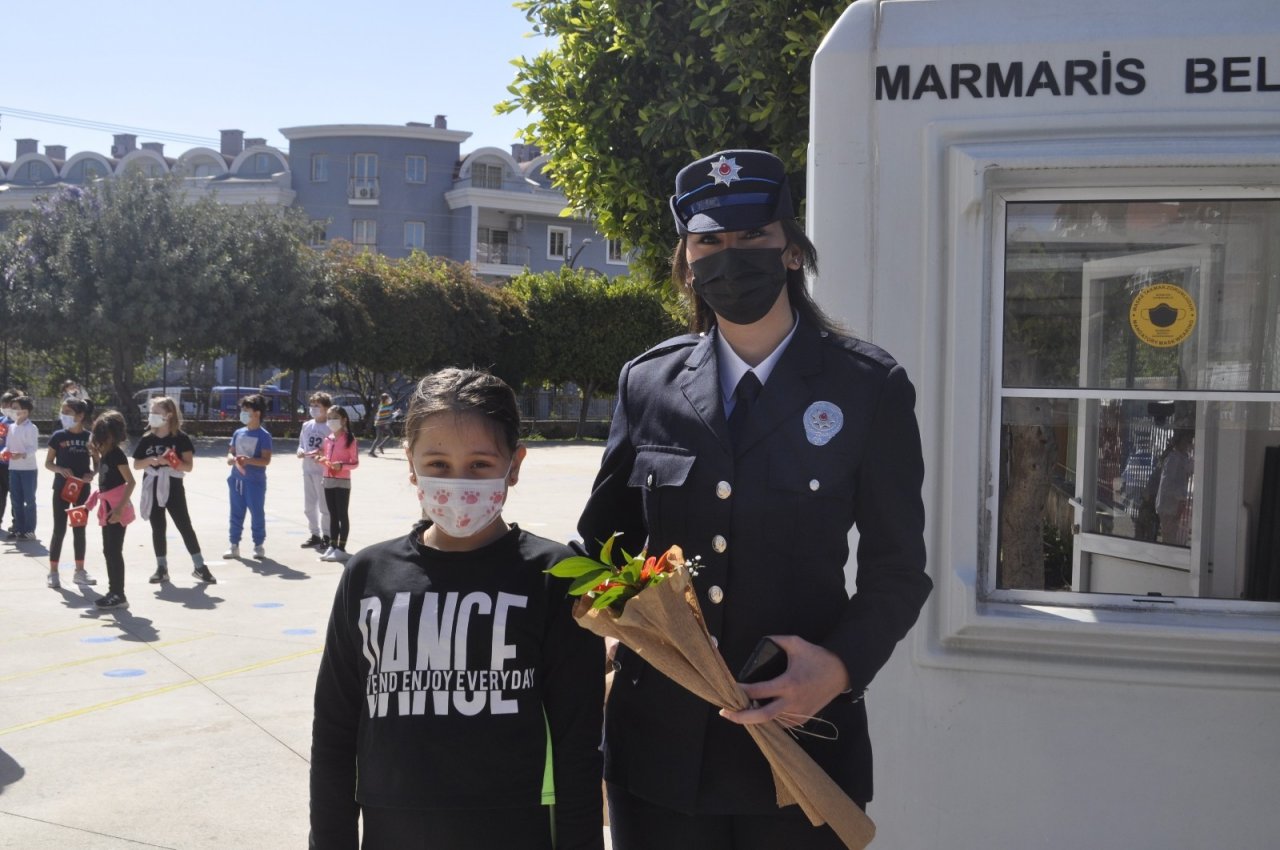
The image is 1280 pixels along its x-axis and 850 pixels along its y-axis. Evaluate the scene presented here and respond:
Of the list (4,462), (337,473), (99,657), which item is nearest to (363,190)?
(4,462)

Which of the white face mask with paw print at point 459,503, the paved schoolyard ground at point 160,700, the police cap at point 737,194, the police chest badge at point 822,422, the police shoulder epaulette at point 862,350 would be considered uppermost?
the police cap at point 737,194

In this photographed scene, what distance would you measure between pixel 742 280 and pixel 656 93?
4.27 metres

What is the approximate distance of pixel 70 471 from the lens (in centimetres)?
1097

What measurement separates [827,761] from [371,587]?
1.02 metres

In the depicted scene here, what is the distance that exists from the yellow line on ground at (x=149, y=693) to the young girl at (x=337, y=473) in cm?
402

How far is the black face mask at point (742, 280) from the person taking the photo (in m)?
2.37

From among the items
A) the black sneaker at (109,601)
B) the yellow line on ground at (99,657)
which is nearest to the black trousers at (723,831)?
the yellow line on ground at (99,657)

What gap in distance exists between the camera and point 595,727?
2547 mm

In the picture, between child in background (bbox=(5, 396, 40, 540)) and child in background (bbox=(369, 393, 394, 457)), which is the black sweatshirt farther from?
child in background (bbox=(369, 393, 394, 457))

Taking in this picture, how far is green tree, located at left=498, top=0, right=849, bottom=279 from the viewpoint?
5660 millimetres

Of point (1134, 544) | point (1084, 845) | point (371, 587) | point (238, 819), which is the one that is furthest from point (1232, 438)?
point (238, 819)

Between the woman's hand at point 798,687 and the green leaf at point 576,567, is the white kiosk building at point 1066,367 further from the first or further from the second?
the green leaf at point 576,567

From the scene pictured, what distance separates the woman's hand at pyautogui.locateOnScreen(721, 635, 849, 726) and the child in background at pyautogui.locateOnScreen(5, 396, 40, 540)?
1266 centimetres

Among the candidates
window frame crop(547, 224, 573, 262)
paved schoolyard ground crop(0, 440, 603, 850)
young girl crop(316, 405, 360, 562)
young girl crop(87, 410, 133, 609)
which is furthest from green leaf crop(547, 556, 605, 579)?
window frame crop(547, 224, 573, 262)
